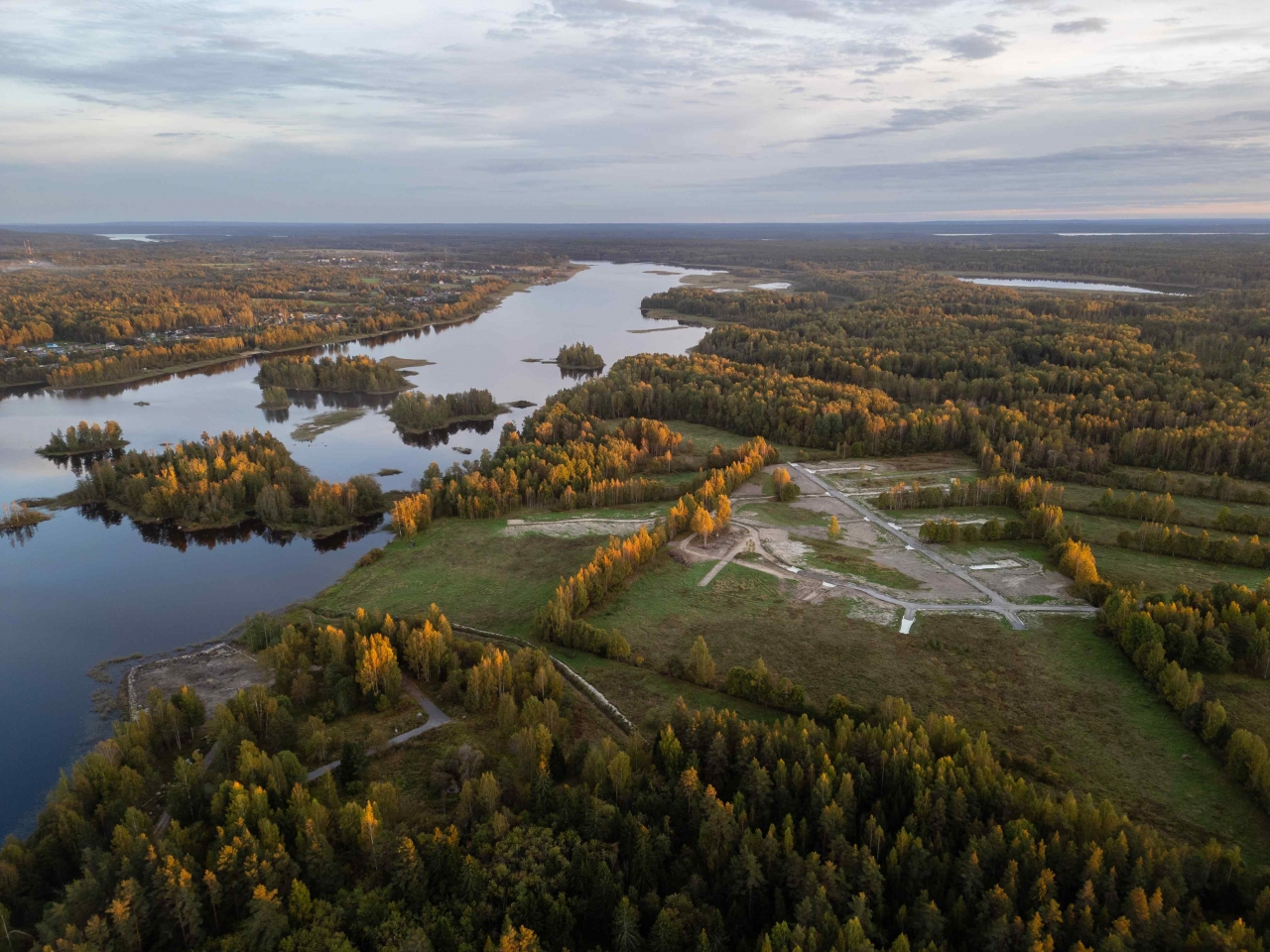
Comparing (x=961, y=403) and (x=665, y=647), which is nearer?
(x=665, y=647)

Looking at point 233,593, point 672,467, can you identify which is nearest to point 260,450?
point 233,593

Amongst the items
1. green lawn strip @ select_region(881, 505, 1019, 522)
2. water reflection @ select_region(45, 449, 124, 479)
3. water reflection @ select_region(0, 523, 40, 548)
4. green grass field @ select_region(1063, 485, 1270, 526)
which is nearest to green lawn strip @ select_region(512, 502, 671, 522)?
green lawn strip @ select_region(881, 505, 1019, 522)

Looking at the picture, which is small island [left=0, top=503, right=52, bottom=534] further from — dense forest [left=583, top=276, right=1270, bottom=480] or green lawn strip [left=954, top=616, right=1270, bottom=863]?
green lawn strip [left=954, top=616, right=1270, bottom=863]

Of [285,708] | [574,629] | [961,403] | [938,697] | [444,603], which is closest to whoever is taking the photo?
[285,708]

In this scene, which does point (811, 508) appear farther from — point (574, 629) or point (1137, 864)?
point (1137, 864)

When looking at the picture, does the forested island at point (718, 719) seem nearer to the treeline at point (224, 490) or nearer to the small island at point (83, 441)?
the treeline at point (224, 490)

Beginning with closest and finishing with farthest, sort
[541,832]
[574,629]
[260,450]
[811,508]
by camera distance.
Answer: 1. [541,832]
2. [574,629]
3. [811,508]
4. [260,450]

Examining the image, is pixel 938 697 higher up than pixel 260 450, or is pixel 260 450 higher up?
pixel 260 450

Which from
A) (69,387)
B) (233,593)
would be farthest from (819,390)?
(69,387)
